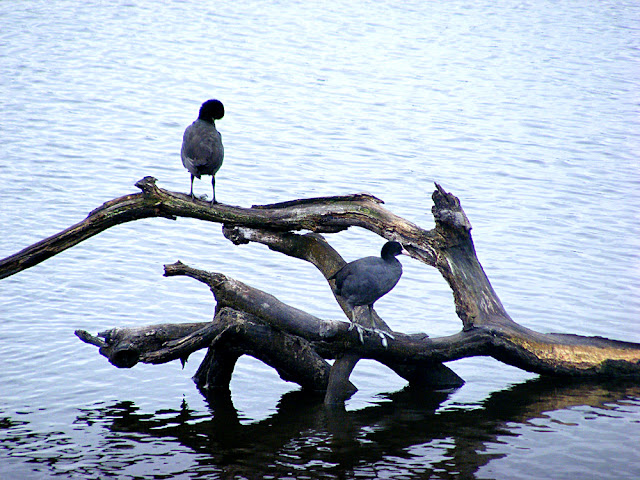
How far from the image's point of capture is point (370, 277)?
835 centimetres

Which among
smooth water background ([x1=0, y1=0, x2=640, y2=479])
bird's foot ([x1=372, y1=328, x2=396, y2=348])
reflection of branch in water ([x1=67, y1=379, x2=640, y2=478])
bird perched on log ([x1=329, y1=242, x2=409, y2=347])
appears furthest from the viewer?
bird's foot ([x1=372, y1=328, x2=396, y2=348])

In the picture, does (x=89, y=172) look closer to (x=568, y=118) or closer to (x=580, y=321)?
(x=580, y=321)

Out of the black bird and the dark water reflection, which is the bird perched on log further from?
the black bird

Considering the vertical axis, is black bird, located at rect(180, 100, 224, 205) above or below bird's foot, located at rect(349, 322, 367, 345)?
above

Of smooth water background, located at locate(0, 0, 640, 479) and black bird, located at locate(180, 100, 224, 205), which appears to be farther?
black bird, located at locate(180, 100, 224, 205)

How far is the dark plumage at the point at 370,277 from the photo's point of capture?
8.36 meters

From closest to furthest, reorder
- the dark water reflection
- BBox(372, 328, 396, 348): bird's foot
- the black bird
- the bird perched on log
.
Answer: the dark water reflection, the bird perched on log, BBox(372, 328, 396, 348): bird's foot, the black bird

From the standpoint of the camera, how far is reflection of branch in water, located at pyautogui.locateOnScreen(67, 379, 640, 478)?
24.8ft

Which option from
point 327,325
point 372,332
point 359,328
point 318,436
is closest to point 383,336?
point 372,332

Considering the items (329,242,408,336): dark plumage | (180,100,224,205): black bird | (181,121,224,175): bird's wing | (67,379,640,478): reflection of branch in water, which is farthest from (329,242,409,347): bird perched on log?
(181,121,224,175): bird's wing

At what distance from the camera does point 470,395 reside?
934cm

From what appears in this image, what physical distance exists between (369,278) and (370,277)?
0.05ft

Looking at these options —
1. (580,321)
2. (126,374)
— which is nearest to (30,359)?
(126,374)

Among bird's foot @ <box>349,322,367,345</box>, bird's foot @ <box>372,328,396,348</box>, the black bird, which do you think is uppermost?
the black bird
